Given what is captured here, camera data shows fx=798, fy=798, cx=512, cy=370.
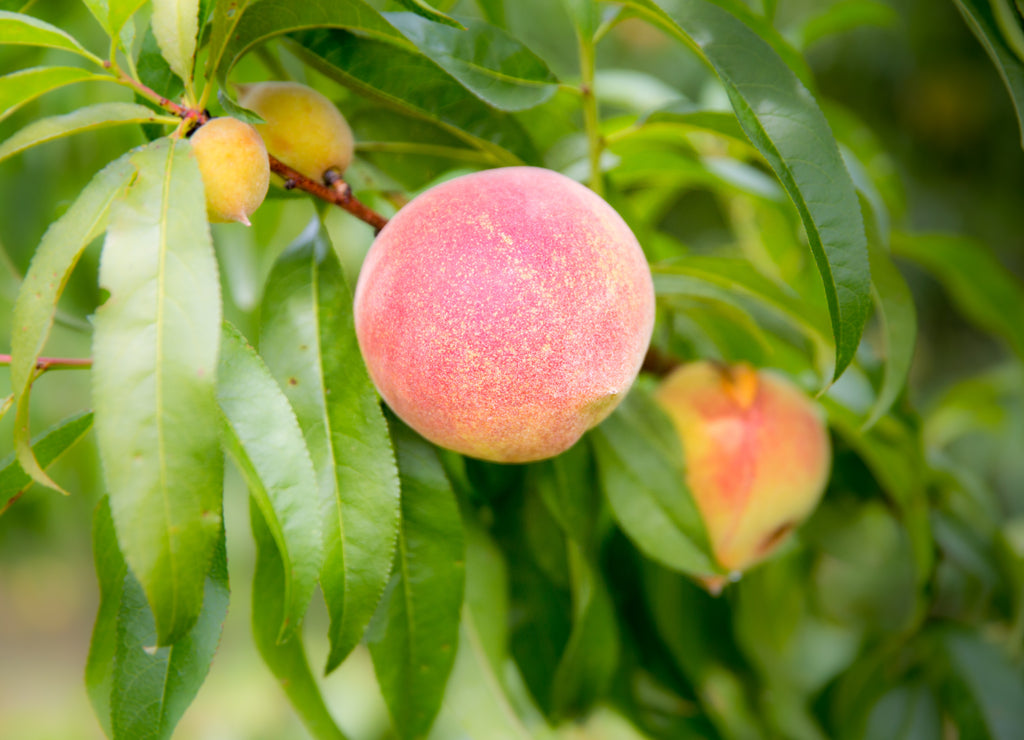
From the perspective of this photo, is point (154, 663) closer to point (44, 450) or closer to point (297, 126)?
point (44, 450)

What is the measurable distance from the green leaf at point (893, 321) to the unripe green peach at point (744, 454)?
96 mm

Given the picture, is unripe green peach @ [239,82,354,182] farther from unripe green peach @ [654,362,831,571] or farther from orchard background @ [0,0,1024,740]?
unripe green peach @ [654,362,831,571]

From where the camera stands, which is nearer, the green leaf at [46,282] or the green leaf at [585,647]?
the green leaf at [46,282]

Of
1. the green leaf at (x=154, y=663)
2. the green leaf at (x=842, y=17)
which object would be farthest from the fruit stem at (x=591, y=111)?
the green leaf at (x=842, y=17)

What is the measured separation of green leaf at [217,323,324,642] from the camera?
371 mm

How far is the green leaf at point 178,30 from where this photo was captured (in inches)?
15.8

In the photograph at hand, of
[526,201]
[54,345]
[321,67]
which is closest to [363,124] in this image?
[321,67]

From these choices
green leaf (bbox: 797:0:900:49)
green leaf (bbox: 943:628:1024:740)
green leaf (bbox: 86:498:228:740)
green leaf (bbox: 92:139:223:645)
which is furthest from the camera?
green leaf (bbox: 797:0:900:49)

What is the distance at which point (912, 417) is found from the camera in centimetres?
68

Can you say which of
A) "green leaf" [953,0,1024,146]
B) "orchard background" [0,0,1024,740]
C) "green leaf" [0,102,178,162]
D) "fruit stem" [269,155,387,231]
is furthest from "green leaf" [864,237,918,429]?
"green leaf" [0,102,178,162]

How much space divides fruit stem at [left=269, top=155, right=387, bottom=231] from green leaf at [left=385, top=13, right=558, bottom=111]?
9cm

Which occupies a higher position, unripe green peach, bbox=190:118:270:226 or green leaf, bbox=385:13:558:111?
green leaf, bbox=385:13:558:111

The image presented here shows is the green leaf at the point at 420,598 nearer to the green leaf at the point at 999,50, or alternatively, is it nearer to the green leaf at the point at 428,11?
the green leaf at the point at 428,11

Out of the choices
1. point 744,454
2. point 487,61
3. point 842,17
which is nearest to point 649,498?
point 744,454
